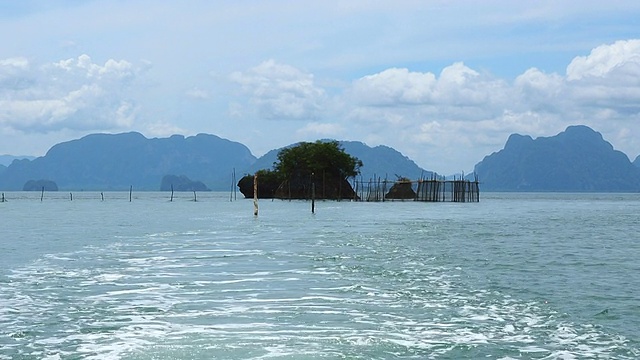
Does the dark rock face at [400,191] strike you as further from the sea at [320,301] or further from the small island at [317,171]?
the sea at [320,301]

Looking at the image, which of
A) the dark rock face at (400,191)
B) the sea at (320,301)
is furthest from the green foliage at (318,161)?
the sea at (320,301)

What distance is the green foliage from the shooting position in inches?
5017

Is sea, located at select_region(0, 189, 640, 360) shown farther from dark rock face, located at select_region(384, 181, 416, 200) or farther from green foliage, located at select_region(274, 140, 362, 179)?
dark rock face, located at select_region(384, 181, 416, 200)

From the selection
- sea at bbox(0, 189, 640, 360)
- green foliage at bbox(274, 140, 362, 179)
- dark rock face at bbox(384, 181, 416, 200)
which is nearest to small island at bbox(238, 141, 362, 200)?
green foliage at bbox(274, 140, 362, 179)

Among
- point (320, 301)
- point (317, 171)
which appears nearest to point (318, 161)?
point (317, 171)

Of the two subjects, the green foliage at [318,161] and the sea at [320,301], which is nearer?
the sea at [320,301]

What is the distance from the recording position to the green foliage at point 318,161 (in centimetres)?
12744

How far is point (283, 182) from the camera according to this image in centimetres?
13475

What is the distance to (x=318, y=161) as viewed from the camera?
127125mm

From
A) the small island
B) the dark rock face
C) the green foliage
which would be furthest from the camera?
the dark rock face

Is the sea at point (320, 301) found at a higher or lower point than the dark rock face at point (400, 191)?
lower


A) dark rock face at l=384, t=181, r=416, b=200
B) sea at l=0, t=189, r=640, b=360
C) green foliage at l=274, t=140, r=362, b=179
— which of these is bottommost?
sea at l=0, t=189, r=640, b=360

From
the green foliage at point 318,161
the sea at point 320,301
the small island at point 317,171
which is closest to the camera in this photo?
the sea at point 320,301

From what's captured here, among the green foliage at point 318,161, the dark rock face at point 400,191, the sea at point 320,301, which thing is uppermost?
the green foliage at point 318,161
